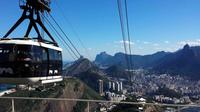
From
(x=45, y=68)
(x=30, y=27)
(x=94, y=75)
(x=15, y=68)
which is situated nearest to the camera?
(x=15, y=68)

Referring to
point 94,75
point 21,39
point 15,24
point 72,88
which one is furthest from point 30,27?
point 94,75

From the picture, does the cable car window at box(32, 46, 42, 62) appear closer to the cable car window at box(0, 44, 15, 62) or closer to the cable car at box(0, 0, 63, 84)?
the cable car at box(0, 0, 63, 84)

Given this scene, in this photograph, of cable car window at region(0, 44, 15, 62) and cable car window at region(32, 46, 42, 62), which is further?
cable car window at region(32, 46, 42, 62)

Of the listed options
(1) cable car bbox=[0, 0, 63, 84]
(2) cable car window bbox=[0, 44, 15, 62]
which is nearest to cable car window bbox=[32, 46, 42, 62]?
(1) cable car bbox=[0, 0, 63, 84]

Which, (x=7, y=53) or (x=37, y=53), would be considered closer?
(x=7, y=53)

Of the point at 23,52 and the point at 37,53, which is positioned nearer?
the point at 23,52

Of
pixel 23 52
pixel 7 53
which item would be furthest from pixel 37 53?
pixel 7 53

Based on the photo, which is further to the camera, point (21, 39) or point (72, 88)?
point (72, 88)

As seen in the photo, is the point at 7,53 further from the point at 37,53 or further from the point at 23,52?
the point at 37,53

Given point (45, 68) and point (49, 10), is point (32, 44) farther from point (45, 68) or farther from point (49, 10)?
point (49, 10)

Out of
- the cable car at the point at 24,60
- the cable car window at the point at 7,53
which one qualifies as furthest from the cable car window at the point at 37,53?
the cable car window at the point at 7,53

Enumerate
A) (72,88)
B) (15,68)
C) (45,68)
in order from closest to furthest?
(15,68) → (45,68) → (72,88)
